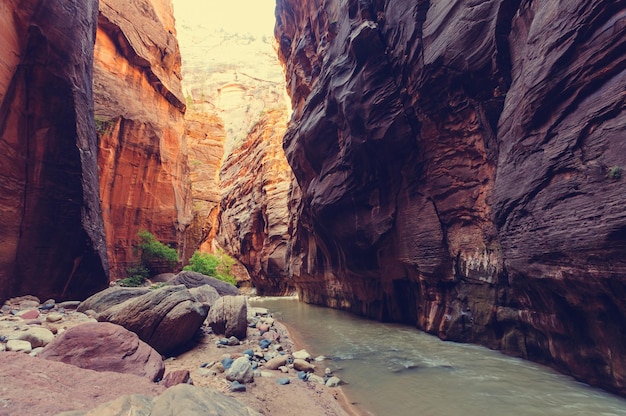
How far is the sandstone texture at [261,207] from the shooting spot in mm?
28250

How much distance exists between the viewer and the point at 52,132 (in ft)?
28.9

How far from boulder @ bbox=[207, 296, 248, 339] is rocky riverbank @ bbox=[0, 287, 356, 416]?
0.03 m

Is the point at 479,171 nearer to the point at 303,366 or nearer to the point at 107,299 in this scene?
the point at 303,366

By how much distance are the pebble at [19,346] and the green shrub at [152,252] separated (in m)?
14.1

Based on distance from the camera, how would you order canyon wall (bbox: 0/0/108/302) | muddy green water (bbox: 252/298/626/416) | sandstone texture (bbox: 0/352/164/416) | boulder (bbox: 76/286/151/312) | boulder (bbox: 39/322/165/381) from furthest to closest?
canyon wall (bbox: 0/0/108/302) < boulder (bbox: 76/286/151/312) < muddy green water (bbox: 252/298/626/416) < boulder (bbox: 39/322/165/381) < sandstone texture (bbox: 0/352/164/416)

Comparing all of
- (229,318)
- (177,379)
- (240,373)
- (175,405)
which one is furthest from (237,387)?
(229,318)

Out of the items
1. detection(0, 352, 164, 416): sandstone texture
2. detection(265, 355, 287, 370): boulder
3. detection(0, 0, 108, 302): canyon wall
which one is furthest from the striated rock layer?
detection(0, 352, 164, 416): sandstone texture

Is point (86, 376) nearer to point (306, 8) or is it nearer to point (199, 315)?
point (199, 315)

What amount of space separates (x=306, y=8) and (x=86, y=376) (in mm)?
20991

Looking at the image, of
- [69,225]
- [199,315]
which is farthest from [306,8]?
[199,315]

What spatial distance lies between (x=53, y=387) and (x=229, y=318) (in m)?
5.76

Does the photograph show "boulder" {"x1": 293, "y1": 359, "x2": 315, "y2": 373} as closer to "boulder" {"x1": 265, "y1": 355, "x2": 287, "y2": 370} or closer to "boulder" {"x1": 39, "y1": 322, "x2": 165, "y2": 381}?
"boulder" {"x1": 265, "y1": 355, "x2": 287, "y2": 370}

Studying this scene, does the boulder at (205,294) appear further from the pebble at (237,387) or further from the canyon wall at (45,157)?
the pebble at (237,387)

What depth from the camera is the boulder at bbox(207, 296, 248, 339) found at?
8.05 meters
